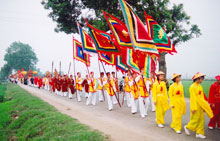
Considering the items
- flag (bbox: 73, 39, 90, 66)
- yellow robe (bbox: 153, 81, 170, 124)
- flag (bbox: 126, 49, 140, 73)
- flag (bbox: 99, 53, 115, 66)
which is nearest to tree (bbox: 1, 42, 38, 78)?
flag (bbox: 73, 39, 90, 66)

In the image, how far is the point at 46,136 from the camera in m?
7.00

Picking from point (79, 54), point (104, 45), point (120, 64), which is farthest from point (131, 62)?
point (79, 54)

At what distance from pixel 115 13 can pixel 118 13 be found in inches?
22.0

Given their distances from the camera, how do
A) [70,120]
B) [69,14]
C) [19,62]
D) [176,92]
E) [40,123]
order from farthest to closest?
[19,62]
[69,14]
[40,123]
[70,120]
[176,92]

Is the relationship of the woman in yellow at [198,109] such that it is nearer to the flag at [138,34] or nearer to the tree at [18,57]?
the flag at [138,34]

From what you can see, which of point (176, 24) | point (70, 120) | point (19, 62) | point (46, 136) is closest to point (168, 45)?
point (70, 120)

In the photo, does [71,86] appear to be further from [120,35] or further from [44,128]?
[120,35]

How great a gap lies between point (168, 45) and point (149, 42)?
210 cm

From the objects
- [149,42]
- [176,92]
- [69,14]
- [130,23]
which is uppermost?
[69,14]

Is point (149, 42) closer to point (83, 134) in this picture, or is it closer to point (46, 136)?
point (83, 134)

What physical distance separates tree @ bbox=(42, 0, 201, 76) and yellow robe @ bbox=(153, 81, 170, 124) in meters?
10.3

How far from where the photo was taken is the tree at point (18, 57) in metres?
71.8

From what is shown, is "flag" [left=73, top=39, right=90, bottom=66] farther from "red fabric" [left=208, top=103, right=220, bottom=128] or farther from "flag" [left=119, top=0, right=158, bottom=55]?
"red fabric" [left=208, top=103, right=220, bottom=128]

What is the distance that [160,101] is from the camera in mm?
6609
